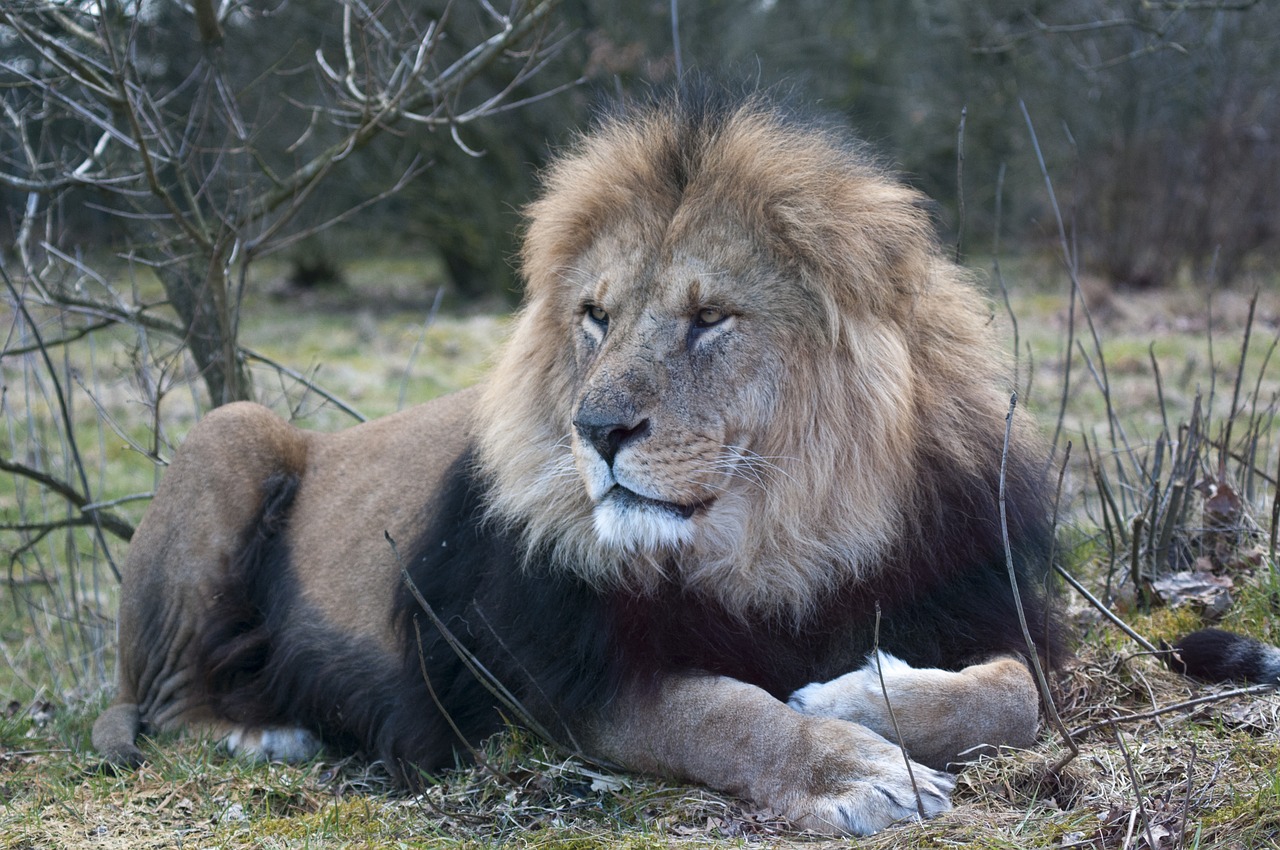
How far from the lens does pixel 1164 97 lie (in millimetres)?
15812

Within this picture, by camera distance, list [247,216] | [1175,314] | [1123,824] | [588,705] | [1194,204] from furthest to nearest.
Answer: [1194,204]
[1175,314]
[247,216]
[588,705]
[1123,824]

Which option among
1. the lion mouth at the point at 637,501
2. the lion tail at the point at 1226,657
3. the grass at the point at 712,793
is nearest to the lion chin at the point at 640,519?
the lion mouth at the point at 637,501

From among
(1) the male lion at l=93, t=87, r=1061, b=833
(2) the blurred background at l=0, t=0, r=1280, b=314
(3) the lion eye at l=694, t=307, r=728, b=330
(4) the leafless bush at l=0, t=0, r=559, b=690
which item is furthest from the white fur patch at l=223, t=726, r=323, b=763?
(2) the blurred background at l=0, t=0, r=1280, b=314

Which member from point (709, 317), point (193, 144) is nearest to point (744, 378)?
point (709, 317)

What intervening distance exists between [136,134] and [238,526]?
1.46 meters

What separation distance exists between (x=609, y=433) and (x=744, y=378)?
0.39 m

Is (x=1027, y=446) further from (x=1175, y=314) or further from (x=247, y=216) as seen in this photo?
(x=1175, y=314)

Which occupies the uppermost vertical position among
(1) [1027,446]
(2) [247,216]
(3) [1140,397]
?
(2) [247,216]

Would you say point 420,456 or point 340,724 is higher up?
point 420,456

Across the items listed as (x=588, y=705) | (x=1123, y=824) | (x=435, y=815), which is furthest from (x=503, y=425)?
(x=1123, y=824)

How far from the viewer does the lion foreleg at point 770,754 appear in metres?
2.79

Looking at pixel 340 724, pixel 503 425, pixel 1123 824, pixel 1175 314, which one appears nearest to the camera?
pixel 1123 824

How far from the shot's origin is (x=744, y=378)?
3117mm

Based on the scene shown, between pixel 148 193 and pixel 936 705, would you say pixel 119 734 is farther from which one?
pixel 936 705
